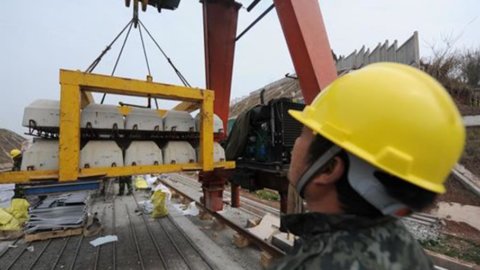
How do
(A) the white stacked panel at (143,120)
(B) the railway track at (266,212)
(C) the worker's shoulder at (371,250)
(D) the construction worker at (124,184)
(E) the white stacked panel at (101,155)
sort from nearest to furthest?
1. (C) the worker's shoulder at (371,250)
2. (E) the white stacked panel at (101,155)
3. (A) the white stacked panel at (143,120)
4. (B) the railway track at (266,212)
5. (D) the construction worker at (124,184)

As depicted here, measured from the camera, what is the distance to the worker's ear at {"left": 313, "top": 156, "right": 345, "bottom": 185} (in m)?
0.82

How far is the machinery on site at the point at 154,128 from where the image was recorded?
2.38m

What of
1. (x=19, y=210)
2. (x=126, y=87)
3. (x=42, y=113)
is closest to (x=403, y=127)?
(x=126, y=87)

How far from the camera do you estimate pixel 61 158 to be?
7.66 ft

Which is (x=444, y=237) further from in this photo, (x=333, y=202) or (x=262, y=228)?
(x=333, y=202)

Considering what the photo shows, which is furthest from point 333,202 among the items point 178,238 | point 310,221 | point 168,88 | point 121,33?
point 178,238

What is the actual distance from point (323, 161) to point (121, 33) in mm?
3748

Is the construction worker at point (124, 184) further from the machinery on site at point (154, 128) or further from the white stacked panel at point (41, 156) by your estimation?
Answer: the white stacked panel at point (41, 156)

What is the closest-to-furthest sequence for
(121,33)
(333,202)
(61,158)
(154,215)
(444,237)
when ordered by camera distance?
(333,202), (61,158), (121,33), (444,237), (154,215)

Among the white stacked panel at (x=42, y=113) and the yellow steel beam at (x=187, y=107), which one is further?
the yellow steel beam at (x=187, y=107)

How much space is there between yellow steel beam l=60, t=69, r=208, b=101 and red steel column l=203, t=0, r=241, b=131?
159cm

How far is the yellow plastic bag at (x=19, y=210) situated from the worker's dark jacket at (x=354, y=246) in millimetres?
6434

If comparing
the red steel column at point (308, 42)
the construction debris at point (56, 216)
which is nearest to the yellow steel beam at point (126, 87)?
the red steel column at point (308, 42)

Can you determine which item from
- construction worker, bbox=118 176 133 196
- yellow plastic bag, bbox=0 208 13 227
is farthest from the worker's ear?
construction worker, bbox=118 176 133 196
